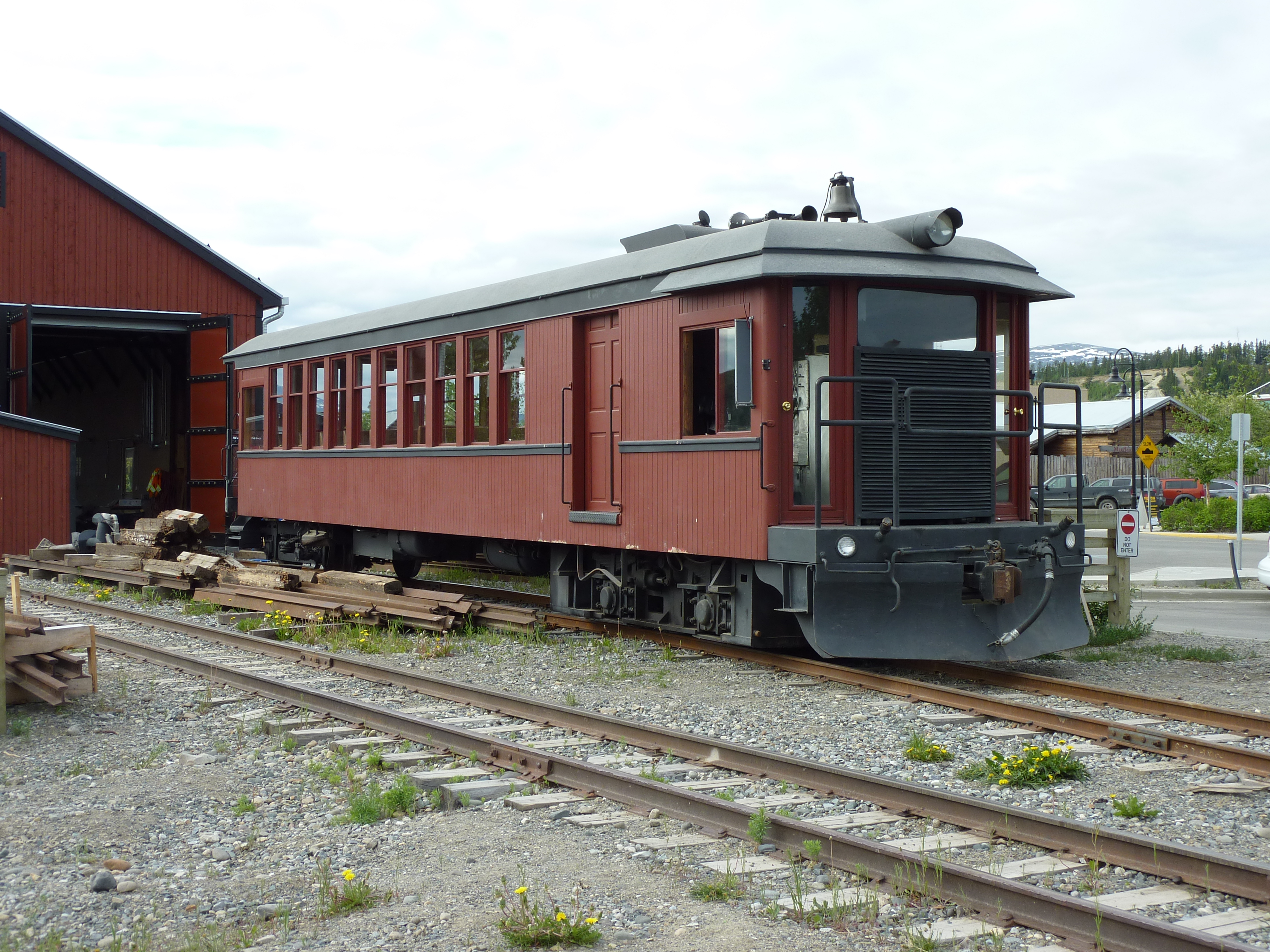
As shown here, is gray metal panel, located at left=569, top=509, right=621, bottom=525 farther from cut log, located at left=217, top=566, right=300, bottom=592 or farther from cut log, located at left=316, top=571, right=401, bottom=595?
cut log, located at left=217, top=566, right=300, bottom=592

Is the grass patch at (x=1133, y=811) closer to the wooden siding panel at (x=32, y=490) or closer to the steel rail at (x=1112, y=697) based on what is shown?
the steel rail at (x=1112, y=697)

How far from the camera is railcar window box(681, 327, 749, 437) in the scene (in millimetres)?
9578

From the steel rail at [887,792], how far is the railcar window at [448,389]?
4206 mm

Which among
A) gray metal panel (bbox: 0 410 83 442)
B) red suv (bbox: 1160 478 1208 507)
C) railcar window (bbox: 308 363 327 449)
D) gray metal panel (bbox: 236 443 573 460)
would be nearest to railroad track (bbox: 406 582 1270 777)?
gray metal panel (bbox: 236 443 573 460)

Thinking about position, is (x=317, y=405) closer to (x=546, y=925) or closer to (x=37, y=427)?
(x=37, y=427)

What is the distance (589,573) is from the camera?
11633 mm

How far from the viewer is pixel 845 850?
15.8 ft

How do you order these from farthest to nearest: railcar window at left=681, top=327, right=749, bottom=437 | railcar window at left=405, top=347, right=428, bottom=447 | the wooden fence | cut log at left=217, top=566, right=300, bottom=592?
the wooden fence, cut log at left=217, top=566, right=300, bottom=592, railcar window at left=405, top=347, right=428, bottom=447, railcar window at left=681, top=327, right=749, bottom=437

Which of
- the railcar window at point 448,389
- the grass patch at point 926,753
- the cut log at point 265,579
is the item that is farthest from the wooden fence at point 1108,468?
the grass patch at point 926,753

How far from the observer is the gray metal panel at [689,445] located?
938 centimetres

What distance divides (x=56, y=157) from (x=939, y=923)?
2403 centimetres

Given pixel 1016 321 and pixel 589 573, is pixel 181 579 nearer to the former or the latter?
pixel 589 573

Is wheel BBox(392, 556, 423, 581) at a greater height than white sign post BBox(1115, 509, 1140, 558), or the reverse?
→ white sign post BBox(1115, 509, 1140, 558)

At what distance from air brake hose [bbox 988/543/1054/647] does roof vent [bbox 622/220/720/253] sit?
3.90 m
